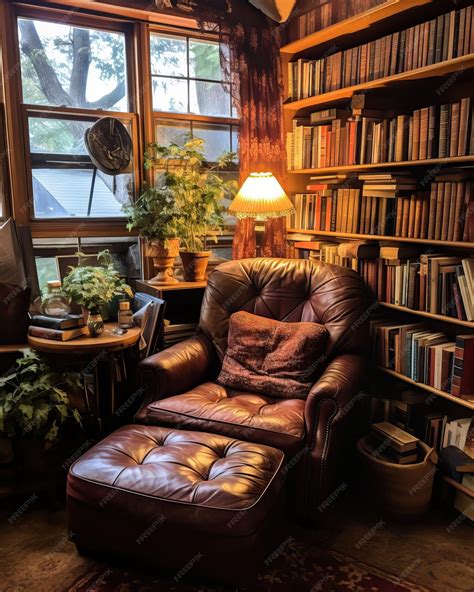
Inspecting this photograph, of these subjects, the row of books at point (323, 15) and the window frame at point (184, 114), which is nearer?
the row of books at point (323, 15)

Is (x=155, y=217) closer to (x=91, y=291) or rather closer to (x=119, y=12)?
(x=91, y=291)

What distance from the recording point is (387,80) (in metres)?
2.38

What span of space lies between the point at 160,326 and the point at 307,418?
0.95 m

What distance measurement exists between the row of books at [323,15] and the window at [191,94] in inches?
18.7

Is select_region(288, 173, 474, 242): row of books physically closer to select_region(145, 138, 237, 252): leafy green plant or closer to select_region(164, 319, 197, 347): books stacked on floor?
select_region(145, 138, 237, 252): leafy green plant

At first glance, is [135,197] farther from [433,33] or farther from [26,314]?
[433,33]

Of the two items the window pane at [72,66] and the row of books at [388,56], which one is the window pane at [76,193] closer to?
the window pane at [72,66]

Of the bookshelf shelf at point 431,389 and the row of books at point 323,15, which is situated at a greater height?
the row of books at point 323,15

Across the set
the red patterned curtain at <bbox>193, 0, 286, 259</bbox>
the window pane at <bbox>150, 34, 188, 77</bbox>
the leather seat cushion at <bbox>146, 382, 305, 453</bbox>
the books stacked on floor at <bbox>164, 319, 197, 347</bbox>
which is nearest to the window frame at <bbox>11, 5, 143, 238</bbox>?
the window pane at <bbox>150, 34, 188, 77</bbox>

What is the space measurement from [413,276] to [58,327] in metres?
1.60

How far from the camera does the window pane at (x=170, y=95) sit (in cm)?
298

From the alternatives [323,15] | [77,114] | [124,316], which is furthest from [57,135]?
[323,15]

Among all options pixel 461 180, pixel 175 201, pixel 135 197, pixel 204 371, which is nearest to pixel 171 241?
pixel 175 201

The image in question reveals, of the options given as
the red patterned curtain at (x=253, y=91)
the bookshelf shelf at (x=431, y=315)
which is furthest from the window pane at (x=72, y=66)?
the bookshelf shelf at (x=431, y=315)
